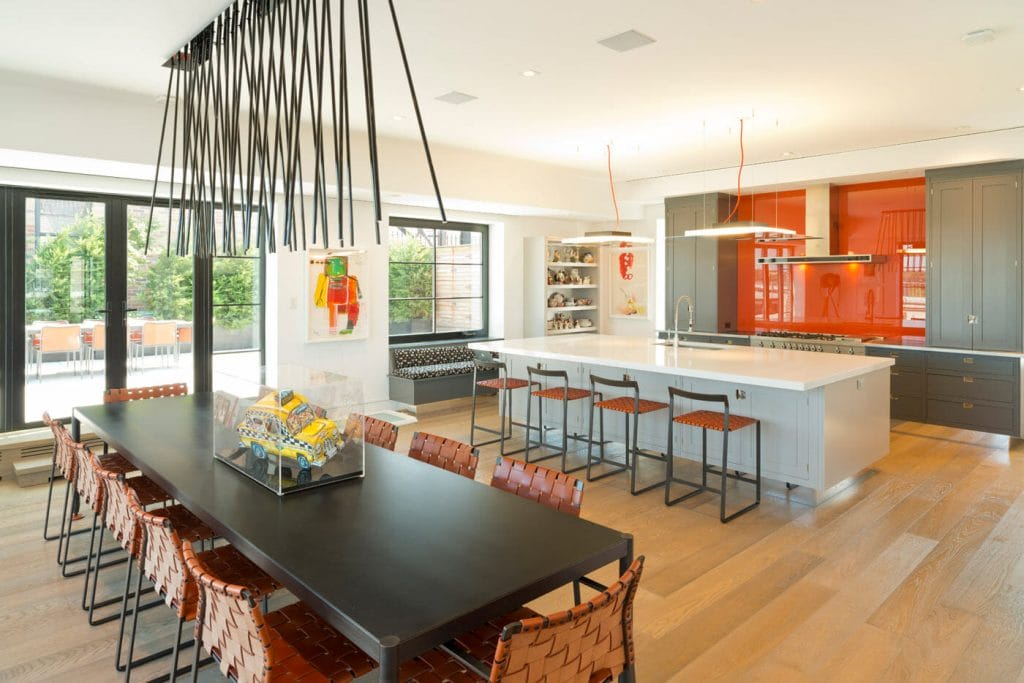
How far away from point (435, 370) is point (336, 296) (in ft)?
4.75

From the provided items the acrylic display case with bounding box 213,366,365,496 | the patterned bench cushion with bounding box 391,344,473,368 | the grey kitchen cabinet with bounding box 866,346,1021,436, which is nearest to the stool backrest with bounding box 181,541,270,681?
the acrylic display case with bounding box 213,366,365,496

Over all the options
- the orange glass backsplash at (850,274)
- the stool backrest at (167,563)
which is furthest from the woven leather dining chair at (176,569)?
the orange glass backsplash at (850,274)

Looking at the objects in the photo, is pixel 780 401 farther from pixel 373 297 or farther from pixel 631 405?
pixel 373 297

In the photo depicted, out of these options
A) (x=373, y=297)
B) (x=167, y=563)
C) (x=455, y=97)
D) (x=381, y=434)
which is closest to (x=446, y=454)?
(x=381, y=434)

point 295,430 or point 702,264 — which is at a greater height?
point 702,264

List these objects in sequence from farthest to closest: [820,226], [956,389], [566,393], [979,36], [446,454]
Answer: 1. [820,226]
2. [956,389]
3. [566,393]
4. [979,36]
5. [446,454]

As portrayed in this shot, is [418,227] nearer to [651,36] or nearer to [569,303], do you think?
[569,303]

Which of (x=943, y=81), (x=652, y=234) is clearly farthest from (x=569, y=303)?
(x=943, y=81)

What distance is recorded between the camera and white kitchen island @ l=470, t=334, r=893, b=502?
4453mm

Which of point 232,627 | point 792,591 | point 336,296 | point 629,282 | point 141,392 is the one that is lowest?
point 792,591

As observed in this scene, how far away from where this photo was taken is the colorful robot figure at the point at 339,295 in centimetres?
725

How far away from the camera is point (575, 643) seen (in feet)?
5.35

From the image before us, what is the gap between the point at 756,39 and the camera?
392 cm

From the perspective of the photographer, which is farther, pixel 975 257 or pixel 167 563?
pixel 975 257
